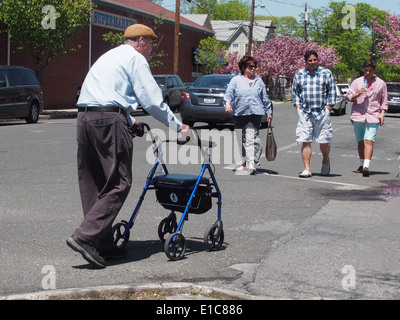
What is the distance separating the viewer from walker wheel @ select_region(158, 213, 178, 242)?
20.2 feet

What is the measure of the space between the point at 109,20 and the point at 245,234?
3601 centimetres

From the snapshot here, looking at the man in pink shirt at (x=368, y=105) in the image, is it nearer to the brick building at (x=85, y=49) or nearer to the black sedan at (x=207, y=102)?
the black sedan at (x=207, y=102)

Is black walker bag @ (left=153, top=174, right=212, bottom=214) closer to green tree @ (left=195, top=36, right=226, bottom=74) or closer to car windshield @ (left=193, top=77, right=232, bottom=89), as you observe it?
car windshield @ (left=193, top=77, right=232, bottom=89)

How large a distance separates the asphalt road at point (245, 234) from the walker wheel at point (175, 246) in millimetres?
68

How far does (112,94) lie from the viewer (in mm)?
5352

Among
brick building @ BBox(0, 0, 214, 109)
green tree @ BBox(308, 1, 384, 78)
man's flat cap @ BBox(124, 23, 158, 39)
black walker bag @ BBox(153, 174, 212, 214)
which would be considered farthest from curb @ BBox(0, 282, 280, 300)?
green tree @ BBox(308, 1, 384, 78)

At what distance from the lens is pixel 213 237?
5969 millimetres

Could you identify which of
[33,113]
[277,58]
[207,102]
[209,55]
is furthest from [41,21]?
[277,58]

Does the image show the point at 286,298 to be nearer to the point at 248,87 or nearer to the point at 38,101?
the point at 248,87

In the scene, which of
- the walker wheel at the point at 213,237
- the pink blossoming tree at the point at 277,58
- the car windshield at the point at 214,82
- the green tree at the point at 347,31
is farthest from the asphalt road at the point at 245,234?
the green tree at the point at 347,31

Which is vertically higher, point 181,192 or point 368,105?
point 368,105

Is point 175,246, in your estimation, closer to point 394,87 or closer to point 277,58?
Result: point 394,87
